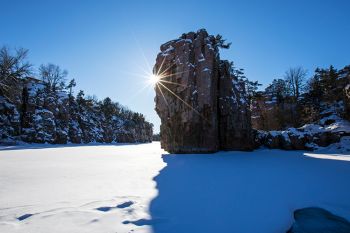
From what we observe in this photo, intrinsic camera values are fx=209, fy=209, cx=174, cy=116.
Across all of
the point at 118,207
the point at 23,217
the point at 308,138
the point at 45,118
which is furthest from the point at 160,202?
the point at 45,118

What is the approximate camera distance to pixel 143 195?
193 inches

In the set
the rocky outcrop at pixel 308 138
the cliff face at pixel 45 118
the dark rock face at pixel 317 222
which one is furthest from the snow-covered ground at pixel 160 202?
the cliff face at pixel 45 118

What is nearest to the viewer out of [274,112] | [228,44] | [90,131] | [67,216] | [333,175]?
[67,216]

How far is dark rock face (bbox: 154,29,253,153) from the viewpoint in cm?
1719

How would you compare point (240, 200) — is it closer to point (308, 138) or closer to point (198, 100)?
point (198, 100)

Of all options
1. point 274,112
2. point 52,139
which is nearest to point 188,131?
point 274,112

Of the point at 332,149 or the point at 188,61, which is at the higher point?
the point at 188,61

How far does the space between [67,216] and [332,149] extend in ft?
69.7

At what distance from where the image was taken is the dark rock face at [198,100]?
1719 cm

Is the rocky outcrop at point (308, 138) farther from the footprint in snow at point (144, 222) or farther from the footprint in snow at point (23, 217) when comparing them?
the footprint in snow at point (23, 217)

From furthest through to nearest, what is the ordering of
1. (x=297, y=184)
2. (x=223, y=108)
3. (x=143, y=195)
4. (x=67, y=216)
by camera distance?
(x=223, y=108) → (x=297, y=184) → (x=143, y=195) → (x=67, y=216)

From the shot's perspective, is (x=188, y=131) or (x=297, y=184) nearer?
(x=297, y=184)

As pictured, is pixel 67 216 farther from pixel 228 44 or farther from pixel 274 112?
pixel 274 112

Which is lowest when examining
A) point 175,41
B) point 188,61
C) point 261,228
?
point 261,228
